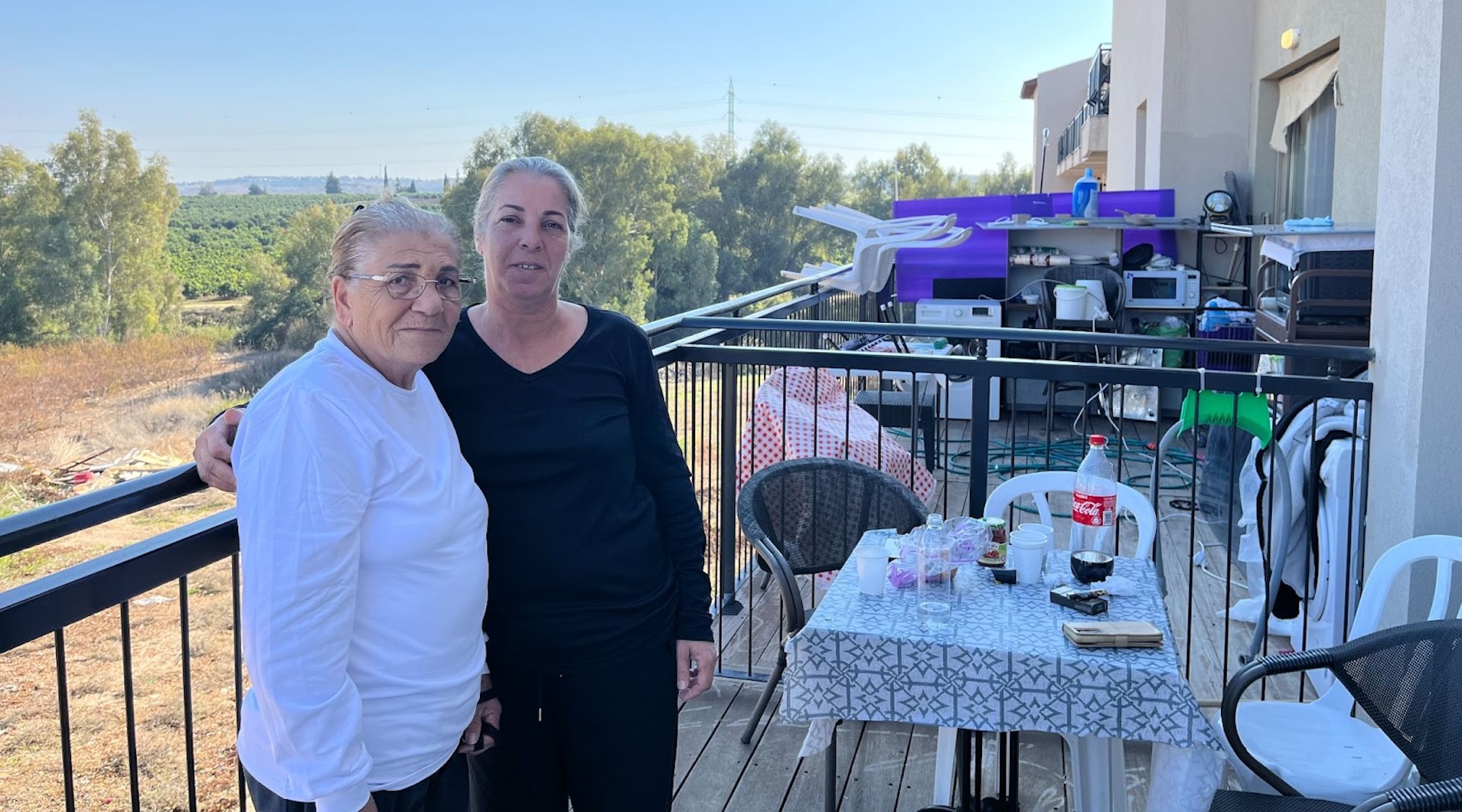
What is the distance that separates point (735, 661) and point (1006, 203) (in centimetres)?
698

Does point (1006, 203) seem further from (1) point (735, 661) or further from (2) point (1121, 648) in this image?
(2) point (1121, 648)

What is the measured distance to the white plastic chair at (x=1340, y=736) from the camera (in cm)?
217

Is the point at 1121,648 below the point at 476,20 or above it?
below

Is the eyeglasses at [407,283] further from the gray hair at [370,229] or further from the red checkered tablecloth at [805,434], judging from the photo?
the red checkered tablecloth at [805,434]

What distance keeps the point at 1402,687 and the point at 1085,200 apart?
7.78m

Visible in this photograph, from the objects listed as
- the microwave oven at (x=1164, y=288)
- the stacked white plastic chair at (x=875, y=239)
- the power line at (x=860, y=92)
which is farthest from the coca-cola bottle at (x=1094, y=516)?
the power line at (x=860, y=92)

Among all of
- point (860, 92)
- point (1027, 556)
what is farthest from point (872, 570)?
point (860, 92)

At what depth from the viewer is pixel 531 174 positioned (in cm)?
184

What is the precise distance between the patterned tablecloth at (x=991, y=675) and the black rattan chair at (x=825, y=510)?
80cm

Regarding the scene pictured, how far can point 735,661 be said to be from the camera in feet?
12.3

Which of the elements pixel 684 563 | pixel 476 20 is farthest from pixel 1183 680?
pixel 476 20

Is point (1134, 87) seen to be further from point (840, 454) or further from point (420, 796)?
point (420, 796)

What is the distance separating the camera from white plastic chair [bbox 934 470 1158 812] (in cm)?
217

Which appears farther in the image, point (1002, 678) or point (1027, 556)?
point (1027, 556)
